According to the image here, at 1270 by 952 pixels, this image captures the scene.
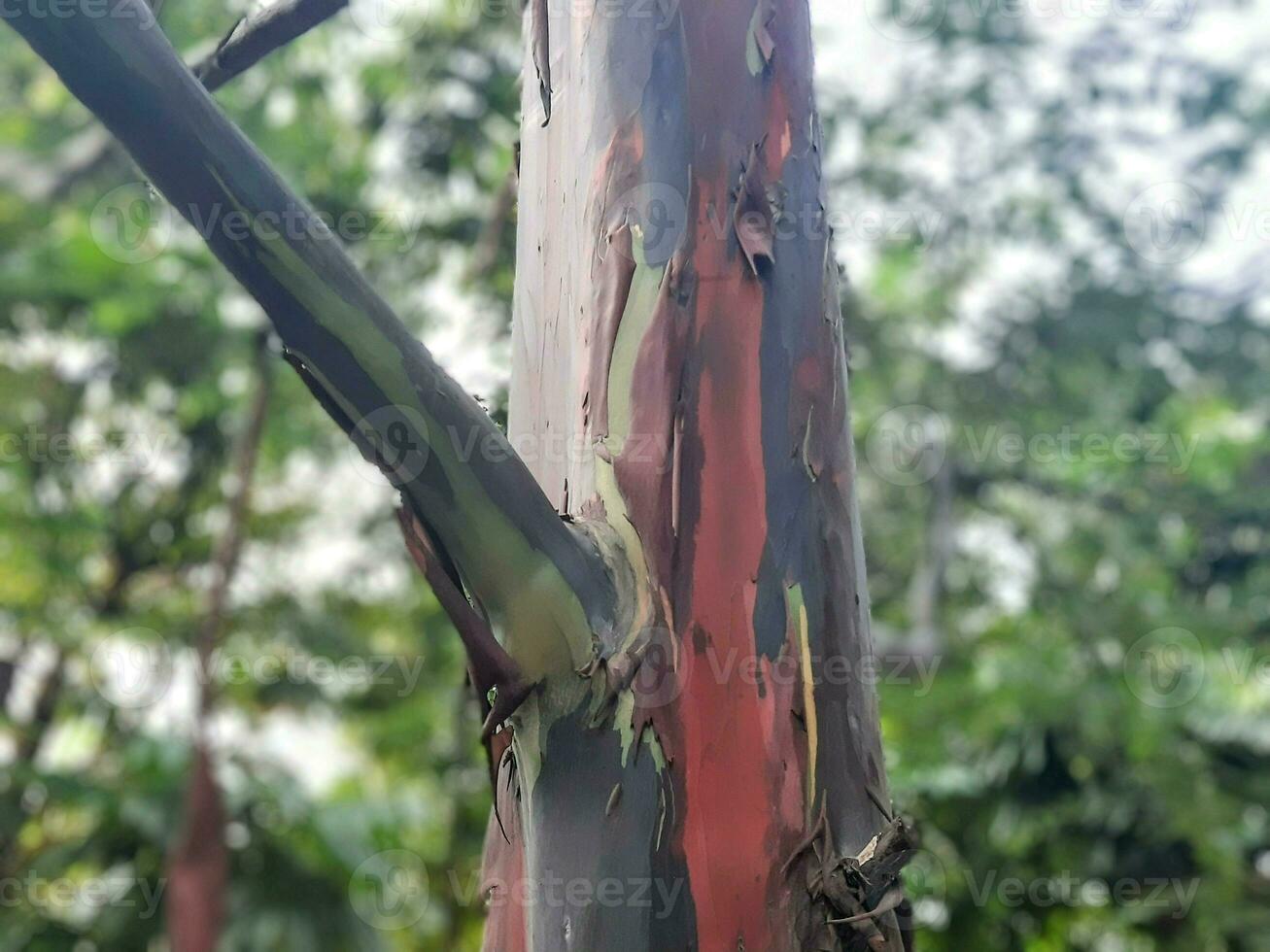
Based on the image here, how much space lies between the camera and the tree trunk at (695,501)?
0.89 metres

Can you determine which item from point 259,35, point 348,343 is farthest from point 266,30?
point 348,343

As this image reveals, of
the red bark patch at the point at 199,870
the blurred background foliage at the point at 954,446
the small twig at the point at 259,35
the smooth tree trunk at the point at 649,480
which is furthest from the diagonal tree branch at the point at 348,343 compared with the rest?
the red bark patch at the point at 199,870

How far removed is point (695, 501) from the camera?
97 centimetres

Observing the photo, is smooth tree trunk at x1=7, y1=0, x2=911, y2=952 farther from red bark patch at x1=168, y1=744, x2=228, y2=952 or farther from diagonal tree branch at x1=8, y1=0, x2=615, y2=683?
red bark patch at x1=168, y1=744, x2=228, y2=952

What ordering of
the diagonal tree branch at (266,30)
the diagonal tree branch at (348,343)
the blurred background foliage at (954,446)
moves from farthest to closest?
the blurred background foliage at (954,446) < the diagonal tree branch at (266,30) < the diagonal tree branch at (348,343)

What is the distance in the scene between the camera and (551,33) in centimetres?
123

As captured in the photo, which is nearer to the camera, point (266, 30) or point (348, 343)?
point (348, 343)

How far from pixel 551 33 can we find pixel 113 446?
24.1 feet

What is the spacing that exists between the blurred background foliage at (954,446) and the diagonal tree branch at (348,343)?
237 centimetres

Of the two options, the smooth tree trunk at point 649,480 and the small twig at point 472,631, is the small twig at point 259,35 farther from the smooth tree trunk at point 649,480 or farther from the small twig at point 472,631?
the small twig at point 472,631

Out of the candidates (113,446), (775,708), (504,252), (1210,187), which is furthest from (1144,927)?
(113,446)

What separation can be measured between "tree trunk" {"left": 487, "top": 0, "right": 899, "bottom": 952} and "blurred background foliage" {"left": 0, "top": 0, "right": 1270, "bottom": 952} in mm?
2168

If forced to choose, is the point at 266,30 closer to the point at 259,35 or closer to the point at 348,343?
the point at 259,35

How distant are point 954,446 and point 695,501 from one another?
15.1 feet
